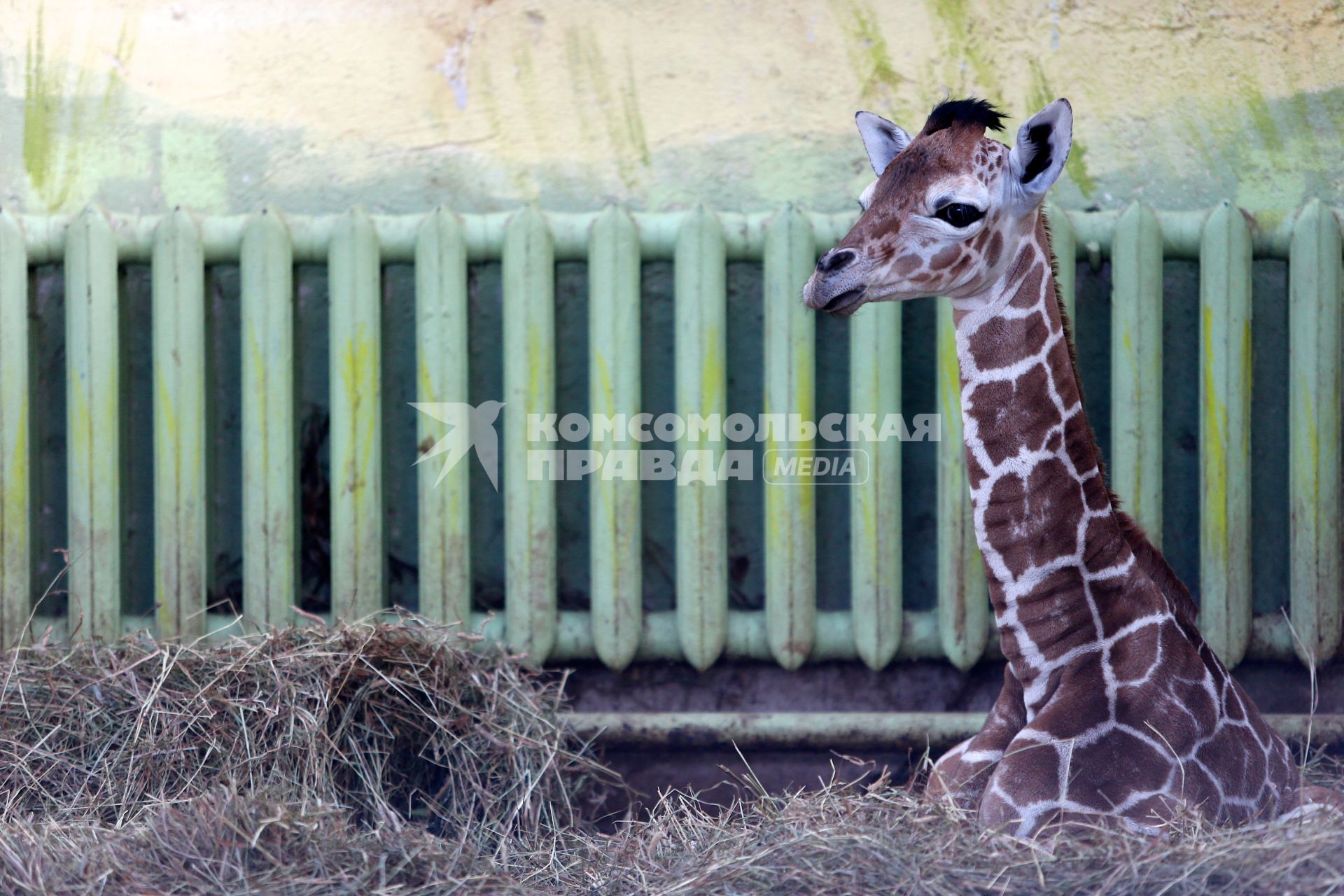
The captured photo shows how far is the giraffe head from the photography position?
1207mm

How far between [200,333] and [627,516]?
0.68 m

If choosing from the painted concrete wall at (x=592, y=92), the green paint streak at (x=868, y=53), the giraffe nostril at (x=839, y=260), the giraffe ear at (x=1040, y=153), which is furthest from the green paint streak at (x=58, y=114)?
the giraffe ear at (x=1040, y=153)

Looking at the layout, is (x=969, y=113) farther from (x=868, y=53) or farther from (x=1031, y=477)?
(x=868, y=53)

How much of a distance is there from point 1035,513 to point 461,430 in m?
0.86

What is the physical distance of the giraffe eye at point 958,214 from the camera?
121cm

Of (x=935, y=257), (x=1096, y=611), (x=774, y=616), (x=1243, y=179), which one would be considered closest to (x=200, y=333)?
(x=774, y=616)

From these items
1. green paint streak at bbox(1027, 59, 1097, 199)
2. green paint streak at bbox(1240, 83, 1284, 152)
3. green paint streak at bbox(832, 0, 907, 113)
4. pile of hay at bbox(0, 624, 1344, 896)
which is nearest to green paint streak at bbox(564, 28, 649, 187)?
green paint streak at bbox(832, 0, 907, 113)

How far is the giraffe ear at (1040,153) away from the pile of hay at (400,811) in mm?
648

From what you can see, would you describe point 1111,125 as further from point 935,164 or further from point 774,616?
point 774,616

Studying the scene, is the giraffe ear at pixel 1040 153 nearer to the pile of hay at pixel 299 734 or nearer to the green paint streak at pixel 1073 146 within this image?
the green paint streak at pixel 1073 146

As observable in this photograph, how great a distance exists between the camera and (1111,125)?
1859mm

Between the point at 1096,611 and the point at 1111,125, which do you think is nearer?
the point at 1096,611

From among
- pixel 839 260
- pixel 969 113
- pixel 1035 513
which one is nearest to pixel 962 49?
pixel 969 113

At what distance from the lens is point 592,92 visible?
1.91 m
